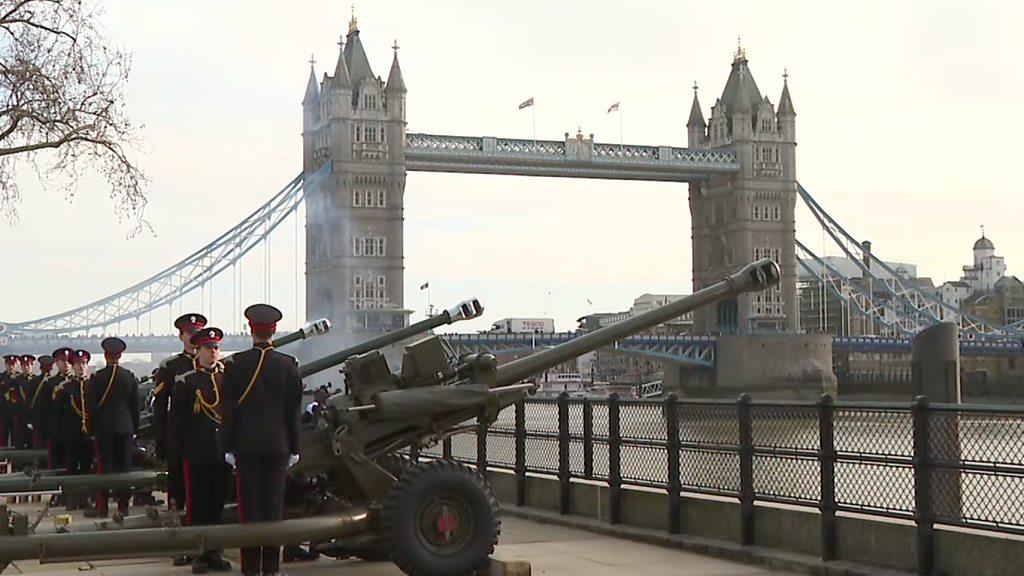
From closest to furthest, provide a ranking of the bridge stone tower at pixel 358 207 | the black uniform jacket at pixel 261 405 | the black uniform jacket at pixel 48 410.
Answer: the black uniform jacket at pixel 261 405, the black uniform jacket at pixel 48 410, the bridge stone tower at pixel 358 207

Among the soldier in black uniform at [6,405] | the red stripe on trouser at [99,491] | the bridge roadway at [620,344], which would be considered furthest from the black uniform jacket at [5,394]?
the bridge roadway at [620,344]

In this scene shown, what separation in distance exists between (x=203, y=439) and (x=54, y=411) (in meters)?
4.46

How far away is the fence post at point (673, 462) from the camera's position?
9.69 metres

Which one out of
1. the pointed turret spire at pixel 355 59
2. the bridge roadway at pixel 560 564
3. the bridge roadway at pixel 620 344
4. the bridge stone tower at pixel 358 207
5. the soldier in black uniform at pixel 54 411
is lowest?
the bridge roadway at pixel 560 564

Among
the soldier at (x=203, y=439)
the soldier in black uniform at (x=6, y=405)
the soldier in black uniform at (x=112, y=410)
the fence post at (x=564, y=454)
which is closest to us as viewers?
the soldier at (x=203, y=439)

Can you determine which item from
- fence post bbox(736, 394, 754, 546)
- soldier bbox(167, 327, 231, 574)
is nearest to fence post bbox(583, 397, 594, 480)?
fence post bbox(736, 394, 754, 546)

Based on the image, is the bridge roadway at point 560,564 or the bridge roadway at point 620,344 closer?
the bridge roadway at point 560,564

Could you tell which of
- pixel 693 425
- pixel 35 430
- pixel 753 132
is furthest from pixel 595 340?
pixel 753 132

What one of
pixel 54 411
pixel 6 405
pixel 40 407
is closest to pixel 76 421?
pixel 54 411

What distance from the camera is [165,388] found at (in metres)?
9.08

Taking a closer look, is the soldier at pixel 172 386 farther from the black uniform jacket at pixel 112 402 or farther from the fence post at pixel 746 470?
the fence post at pixel 746 470

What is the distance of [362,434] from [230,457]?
2.46 ft

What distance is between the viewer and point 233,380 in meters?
7.33

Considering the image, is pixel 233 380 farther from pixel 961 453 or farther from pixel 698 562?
pixel 961 453
